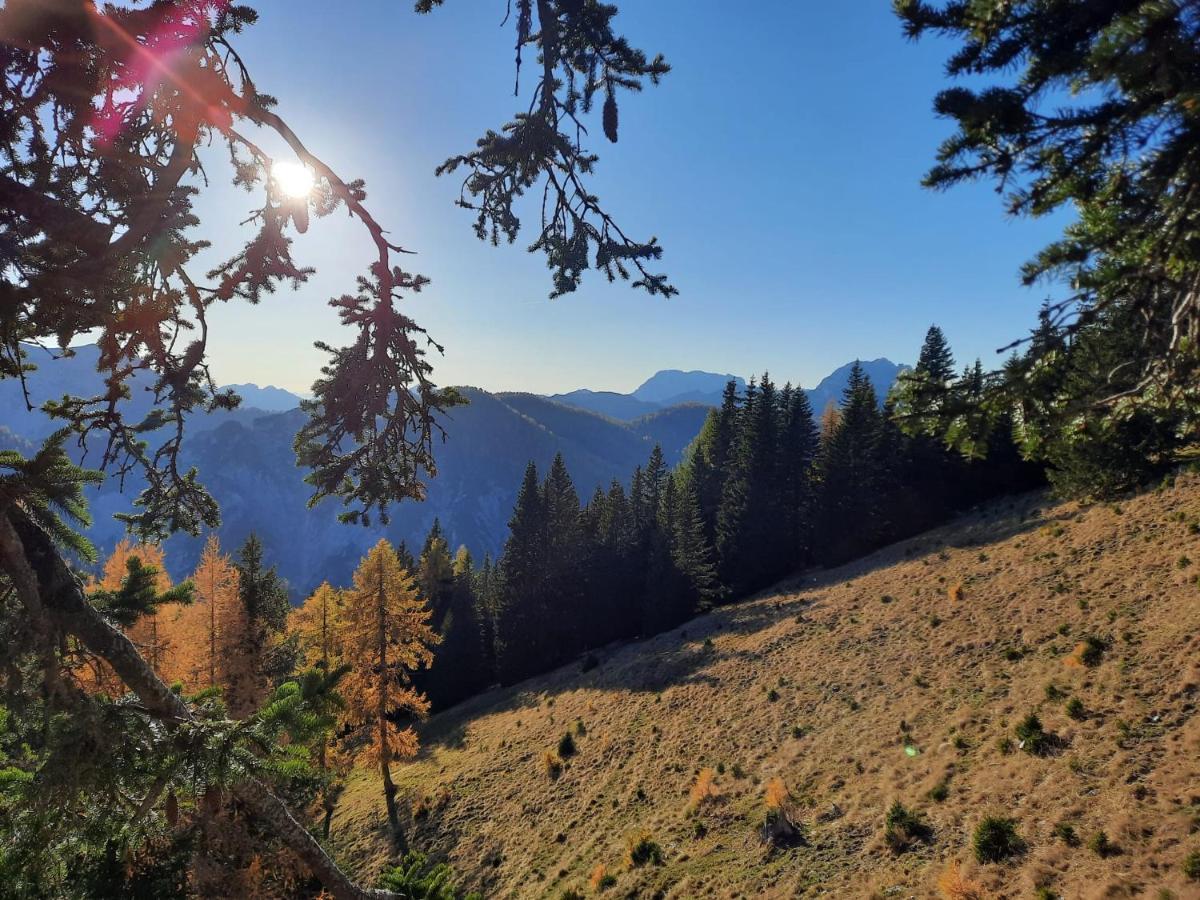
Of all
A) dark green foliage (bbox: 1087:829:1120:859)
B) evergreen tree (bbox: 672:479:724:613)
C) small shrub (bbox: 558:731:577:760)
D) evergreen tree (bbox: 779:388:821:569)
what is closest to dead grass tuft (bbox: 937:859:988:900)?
dark green foliage (bbox: 1087:829:1120:859)

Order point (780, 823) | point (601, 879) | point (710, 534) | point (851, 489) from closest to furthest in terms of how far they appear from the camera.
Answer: point (780, 823) < point (601, 879) < point (851, 489) < point (710, 534)

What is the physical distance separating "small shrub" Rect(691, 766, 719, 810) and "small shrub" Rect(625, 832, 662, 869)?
1.75 metres

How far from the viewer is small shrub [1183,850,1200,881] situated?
6.61 meters

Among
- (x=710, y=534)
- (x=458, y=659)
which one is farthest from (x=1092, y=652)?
(x=458, y=659)

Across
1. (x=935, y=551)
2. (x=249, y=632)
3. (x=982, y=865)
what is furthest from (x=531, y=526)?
(x=982, y=865)

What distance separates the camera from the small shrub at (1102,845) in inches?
300

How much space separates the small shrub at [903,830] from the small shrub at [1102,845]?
103 inches

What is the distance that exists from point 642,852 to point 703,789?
8.78 ft

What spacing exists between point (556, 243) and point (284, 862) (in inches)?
268

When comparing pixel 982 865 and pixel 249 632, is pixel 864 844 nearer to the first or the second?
pixel 982 865

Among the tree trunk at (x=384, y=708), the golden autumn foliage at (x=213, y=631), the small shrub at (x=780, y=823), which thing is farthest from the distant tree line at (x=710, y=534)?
the small shrub at (x=780, y=823)

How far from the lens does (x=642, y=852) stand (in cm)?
1329

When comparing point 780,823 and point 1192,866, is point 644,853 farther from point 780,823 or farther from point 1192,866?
point 1192,866

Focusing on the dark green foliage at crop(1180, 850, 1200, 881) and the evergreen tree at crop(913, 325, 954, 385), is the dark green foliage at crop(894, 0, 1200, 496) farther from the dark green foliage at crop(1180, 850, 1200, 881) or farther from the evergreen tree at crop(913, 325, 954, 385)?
the evergreen tree at crop(913, 325, 954, 385)
